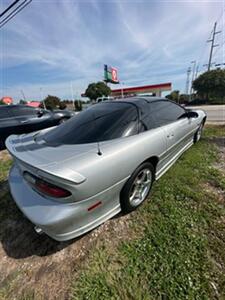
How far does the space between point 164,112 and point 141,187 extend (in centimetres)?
141

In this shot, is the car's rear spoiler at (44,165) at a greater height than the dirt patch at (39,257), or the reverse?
the car's rear spoiler at (44,165)

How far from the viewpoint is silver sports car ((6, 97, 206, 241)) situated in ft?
4.49

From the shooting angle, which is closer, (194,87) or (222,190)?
(222,190)

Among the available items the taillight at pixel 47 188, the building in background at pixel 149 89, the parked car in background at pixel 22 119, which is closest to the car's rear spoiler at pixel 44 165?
the taillight at pixel 47 188

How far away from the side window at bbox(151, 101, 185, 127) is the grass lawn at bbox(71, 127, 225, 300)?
3.57 ft

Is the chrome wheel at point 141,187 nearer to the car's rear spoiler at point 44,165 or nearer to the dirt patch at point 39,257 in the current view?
the dirt patch at point 39,257

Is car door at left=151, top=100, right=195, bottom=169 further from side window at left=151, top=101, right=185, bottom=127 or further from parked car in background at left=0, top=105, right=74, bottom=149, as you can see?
parked car in background at left=0, top=105, right=74, bottom=149

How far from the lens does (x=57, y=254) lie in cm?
173

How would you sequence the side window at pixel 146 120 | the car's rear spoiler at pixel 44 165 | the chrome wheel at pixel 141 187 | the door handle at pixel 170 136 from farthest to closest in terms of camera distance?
the door handle at pixel 170 136 < the side window at pixel 146 120 < the chrome wheel at pixel 141 187 < the car's rear spoiler at pixel 44 165

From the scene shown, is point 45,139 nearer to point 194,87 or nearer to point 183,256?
point 183,256

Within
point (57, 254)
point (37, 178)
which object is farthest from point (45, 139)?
point (57, 254)

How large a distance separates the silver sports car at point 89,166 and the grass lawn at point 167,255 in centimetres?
32

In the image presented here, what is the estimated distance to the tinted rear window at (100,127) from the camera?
1.92m

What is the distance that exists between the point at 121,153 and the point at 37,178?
0.82 meters
